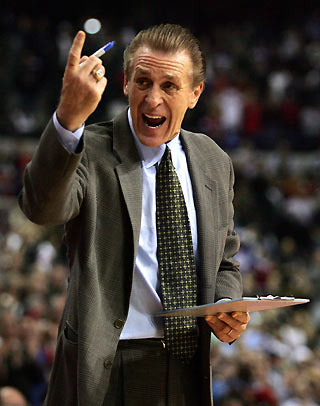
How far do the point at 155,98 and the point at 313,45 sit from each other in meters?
11.0

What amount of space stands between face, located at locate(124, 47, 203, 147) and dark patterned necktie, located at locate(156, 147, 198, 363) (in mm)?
116

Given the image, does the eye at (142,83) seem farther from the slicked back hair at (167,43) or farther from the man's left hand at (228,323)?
the man's left hand at (228,323)

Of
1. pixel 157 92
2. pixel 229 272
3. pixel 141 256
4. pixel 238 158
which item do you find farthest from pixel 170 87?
pixel 238 158

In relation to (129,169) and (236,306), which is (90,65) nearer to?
(129,169)

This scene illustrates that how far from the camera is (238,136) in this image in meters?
10.7

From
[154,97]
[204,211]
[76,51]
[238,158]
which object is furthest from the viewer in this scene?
[238,158]

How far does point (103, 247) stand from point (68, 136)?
382 mm

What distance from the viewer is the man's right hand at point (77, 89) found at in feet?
5.07

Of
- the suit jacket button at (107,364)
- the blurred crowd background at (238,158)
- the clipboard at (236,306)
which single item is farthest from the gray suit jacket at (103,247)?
the blurred crowd background at (238,158)

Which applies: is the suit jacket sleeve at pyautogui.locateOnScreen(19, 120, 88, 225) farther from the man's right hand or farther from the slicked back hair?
the slicked back hair

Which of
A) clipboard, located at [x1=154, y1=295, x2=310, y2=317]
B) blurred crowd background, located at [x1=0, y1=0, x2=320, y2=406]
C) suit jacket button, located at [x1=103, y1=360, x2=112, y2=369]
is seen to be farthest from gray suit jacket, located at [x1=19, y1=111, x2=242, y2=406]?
blurred crowd background, located at [x1=0, y1=0, x2=320, y2=406]

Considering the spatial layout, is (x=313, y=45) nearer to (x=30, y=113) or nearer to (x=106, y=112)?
(x=106, y=112)

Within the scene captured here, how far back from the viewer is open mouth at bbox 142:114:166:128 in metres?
1.92

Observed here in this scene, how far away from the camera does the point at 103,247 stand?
1.85 meters
